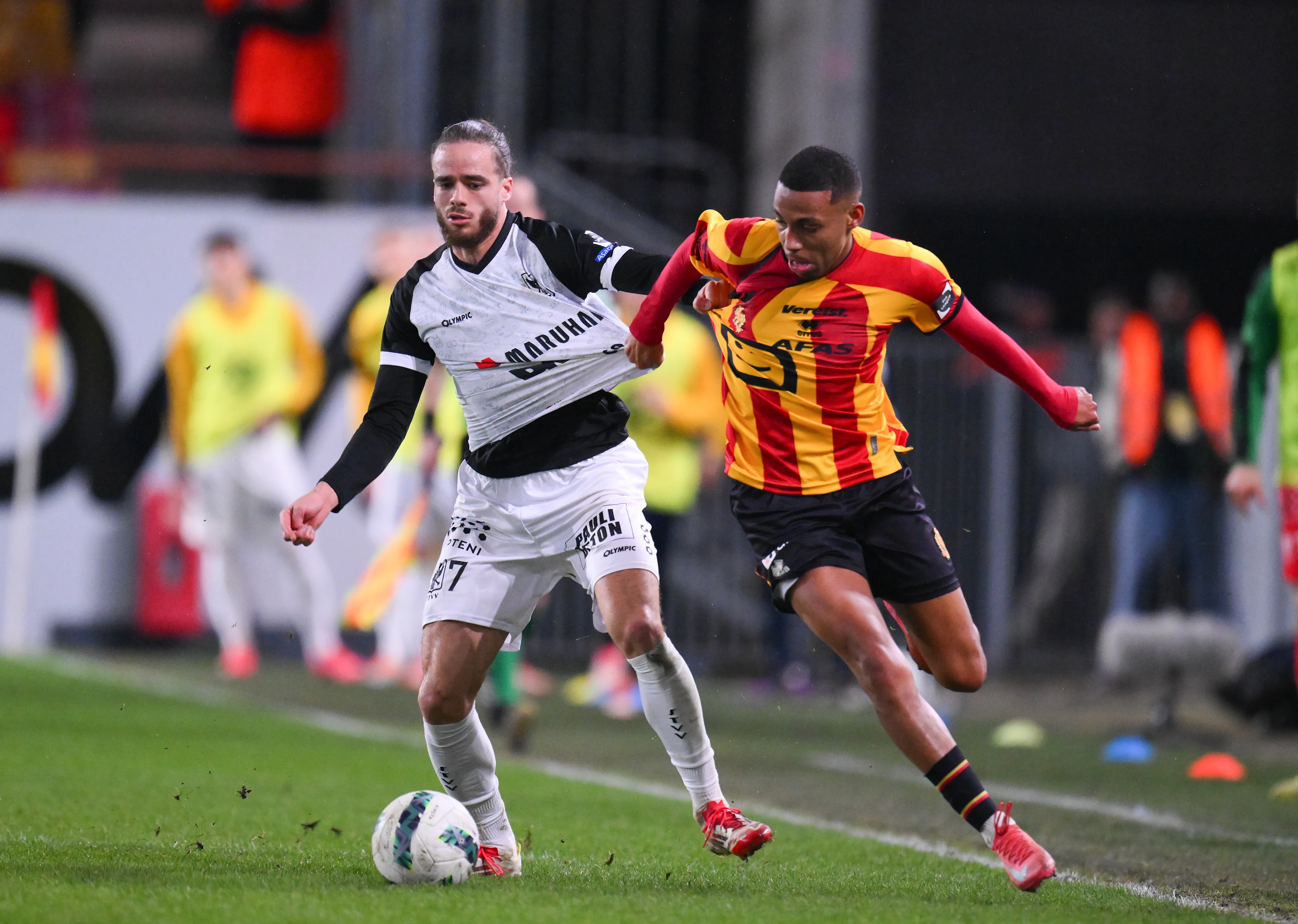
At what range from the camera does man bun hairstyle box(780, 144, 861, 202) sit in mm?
Answer: 5207

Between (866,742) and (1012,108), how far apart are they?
8712mm

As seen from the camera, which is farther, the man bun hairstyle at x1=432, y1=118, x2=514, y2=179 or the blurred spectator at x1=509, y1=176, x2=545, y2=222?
the blurred spectator at x1=509, y1=176, x2=545, y2=222

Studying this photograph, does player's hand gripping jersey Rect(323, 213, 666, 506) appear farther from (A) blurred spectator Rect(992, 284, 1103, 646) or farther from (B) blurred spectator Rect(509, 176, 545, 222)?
(A) blurred spectator Rect(992, 284, 1103, 646)

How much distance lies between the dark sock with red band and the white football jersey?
149cm

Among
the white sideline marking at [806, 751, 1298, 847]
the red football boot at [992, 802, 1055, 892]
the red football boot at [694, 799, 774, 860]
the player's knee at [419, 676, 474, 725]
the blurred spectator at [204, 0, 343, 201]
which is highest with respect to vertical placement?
the blurred spectator at [204, 0, 343, 201]

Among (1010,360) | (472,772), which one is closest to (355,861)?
(472,772)

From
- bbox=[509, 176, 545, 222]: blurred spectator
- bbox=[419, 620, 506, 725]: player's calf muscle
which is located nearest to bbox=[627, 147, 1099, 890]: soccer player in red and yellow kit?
bbox=[419, 620, 506, 725]: player's calf muscle

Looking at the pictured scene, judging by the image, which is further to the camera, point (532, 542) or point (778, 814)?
point (778, 814)

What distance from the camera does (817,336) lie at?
18.0 ft

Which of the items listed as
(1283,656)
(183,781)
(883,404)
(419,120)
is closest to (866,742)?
(1283,656)

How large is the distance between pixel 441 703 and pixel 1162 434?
7.53 m

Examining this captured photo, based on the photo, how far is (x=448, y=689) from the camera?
5.34m

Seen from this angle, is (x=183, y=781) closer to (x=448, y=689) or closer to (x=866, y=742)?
(x=448, y=689)

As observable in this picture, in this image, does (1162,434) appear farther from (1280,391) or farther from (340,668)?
(340,668)
